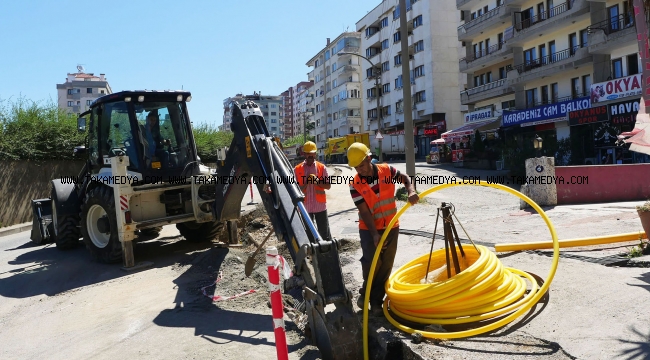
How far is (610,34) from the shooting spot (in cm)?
2406

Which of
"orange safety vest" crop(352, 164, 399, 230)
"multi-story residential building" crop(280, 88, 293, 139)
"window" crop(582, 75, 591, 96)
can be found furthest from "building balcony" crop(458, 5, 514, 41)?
"multi-story residential building" crop(280, 88, 293, 139)

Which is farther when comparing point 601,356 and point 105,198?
point 105,198

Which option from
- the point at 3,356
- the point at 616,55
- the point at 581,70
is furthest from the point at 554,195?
the point at 581,70

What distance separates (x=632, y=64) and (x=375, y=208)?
2435cm

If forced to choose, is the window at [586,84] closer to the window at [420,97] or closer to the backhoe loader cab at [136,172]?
the window at [420,97]

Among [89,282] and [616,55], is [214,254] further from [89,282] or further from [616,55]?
[616,55]

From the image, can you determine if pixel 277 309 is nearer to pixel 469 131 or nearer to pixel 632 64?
pixel 632 64

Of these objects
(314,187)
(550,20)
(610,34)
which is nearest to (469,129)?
(550,20)

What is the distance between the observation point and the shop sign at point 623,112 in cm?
2222

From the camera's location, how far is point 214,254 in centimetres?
864

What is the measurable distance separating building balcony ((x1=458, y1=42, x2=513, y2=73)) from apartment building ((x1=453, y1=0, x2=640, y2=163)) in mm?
69

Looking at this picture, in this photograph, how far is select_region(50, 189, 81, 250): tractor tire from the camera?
34.1ft

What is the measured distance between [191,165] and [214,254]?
6.10 feet

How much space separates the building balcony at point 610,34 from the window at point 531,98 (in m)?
6.87
